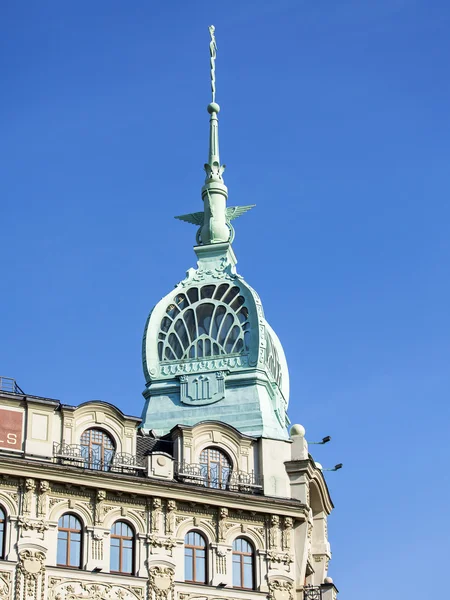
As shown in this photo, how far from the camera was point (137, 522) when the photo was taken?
51.2m

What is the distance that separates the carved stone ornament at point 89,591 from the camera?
48.8 m

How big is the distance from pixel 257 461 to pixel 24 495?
999cm

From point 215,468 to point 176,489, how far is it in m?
2.58

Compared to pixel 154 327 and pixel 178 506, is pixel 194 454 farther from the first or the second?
pixel 154 327

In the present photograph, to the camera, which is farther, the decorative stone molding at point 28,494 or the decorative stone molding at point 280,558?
the decorative stone molding at point 280,558

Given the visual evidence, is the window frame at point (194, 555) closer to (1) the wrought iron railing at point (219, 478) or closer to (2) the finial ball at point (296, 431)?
(1) the wrought iron railing at point (219, 478)

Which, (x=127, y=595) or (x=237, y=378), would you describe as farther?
(x=237, y=378)

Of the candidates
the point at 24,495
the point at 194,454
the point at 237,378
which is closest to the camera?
the point at 24,495

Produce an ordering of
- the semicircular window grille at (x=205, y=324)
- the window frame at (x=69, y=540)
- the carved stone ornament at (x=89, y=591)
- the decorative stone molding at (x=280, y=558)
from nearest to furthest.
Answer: the carved stone ornament at (x=89, y=591), the window frame at (x=69, y=540), the decorative stone molding at (x=280, y=558), the semicircular window grille at (x=205, y=324)

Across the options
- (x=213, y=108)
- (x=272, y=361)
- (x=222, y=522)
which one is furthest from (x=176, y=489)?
(x=213, y=108)

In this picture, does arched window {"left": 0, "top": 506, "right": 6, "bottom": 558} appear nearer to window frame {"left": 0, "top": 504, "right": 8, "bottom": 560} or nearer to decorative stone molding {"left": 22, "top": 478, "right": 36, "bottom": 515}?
window frame {"left": 0, "top": 504, "right": 8, "bottom": 560}

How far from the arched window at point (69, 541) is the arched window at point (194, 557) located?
14.0ft

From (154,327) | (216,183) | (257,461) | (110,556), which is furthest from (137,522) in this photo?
(216,183)

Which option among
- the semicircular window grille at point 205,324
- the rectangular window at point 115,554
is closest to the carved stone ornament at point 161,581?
the rectangular window at point 115,554
